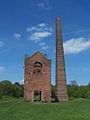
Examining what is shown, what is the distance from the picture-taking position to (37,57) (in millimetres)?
42906

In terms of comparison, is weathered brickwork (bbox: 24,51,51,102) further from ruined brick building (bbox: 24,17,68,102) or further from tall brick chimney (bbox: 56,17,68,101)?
tall brick chimney (bbox: 56,17,68,101)

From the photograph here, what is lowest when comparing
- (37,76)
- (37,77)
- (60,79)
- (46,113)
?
(46,113)

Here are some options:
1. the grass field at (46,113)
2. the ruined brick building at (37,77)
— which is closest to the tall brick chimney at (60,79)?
the ruined brick building at (37,77)

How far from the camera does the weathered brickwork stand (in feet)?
139

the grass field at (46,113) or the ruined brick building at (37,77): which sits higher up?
the ruined brick building at (37,77)

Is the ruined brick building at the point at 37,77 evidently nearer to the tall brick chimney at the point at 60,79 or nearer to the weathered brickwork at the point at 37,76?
the weathered brickwork at the point at 37,76

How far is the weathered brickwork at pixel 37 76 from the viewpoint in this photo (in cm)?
4228

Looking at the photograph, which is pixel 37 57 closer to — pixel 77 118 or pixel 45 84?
pixel 45 84

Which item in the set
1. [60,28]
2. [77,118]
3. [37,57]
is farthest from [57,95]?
[77,118]

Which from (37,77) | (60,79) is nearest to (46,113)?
(37,77)

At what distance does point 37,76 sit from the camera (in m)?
42.7

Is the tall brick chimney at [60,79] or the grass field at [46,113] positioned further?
the tall brick chimney at [60,79]

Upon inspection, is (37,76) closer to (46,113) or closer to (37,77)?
(37,77)

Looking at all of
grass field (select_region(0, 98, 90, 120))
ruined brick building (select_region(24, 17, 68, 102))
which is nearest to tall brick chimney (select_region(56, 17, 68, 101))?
ruined brick building (select_region(24, 17, 68, 102))
